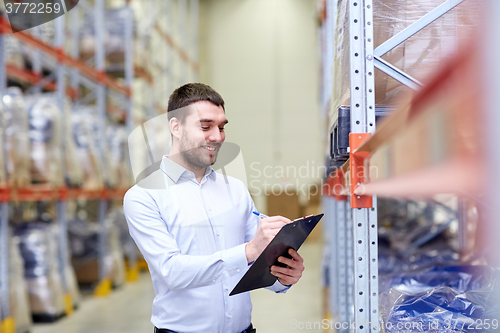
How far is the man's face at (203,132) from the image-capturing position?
1868mm

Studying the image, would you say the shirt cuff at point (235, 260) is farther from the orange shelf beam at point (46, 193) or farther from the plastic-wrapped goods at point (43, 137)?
the plastic-wrapped goods at point (43, 137)

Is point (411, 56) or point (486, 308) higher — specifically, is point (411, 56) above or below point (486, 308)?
above

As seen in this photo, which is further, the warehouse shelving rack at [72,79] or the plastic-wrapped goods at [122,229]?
the plastic-wrapped goods at [122,229]

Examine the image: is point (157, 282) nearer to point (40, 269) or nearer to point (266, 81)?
point (40, 269)

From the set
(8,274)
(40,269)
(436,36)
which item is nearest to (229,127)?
(436,36)

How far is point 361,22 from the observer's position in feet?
5.50

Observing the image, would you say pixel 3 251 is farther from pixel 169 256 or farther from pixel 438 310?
pixel 438 310

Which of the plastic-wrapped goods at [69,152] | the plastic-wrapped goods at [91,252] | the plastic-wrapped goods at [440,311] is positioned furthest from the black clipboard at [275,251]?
the plastic-wrapped goods at [91,252]

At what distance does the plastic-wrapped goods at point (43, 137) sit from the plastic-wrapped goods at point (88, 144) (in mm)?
922

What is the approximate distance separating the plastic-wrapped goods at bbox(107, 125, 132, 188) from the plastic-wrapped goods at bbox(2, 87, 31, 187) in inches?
94.6

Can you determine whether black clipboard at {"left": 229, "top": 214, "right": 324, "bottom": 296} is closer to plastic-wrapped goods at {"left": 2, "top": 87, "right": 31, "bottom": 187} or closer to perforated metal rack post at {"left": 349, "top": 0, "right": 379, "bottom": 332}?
perforated metal rack post at {"left": 349, "top": 0, "right": 379, "bottom": 332}

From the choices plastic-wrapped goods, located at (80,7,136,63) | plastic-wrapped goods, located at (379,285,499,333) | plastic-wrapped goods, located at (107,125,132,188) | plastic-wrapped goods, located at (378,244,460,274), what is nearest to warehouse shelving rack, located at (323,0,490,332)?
plastic-wrapped goods, located at (379,285,499,333)

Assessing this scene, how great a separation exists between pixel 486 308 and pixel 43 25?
277 inches

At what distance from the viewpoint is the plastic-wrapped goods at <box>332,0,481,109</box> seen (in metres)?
1.69
